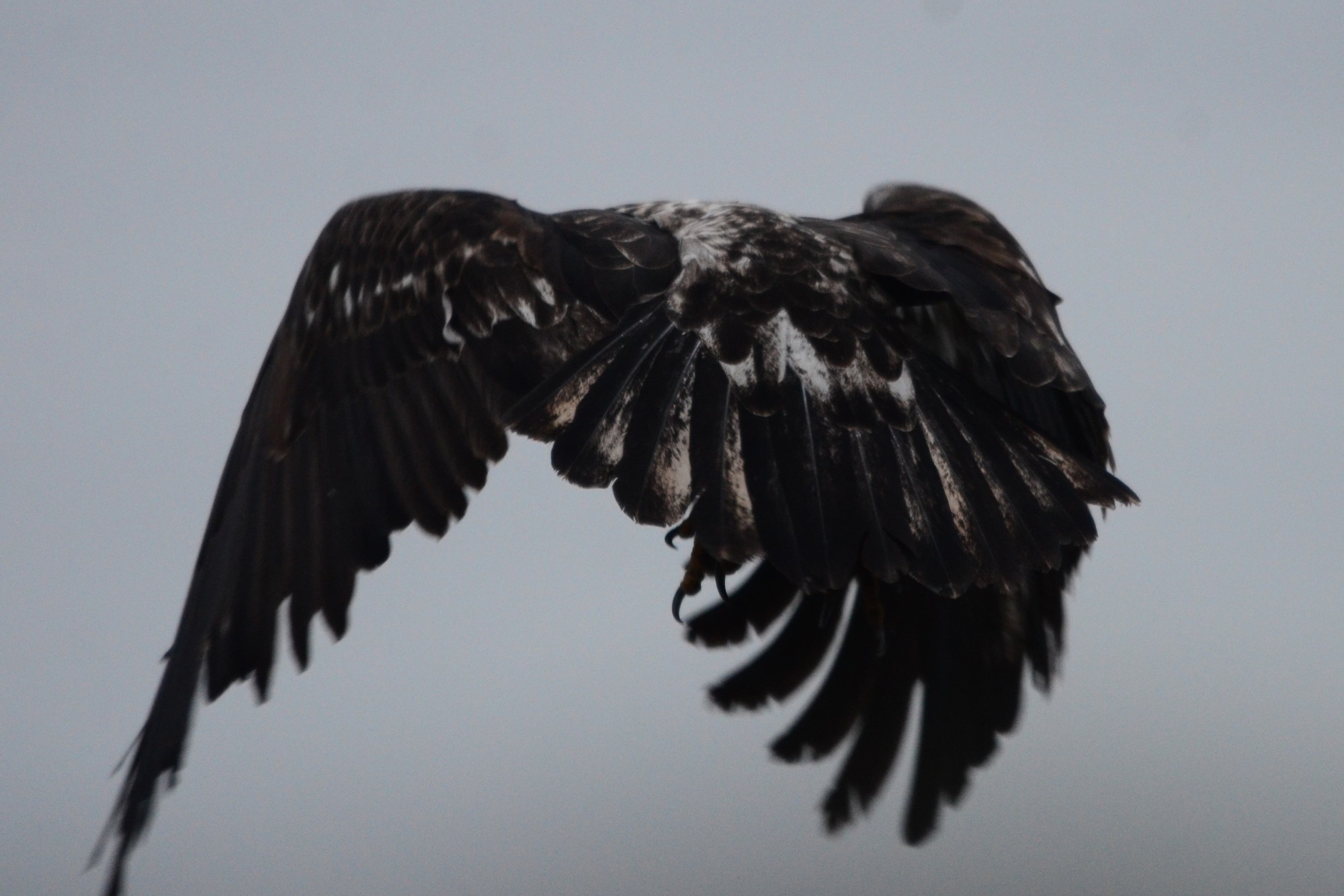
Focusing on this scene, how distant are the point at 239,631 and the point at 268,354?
1020mm

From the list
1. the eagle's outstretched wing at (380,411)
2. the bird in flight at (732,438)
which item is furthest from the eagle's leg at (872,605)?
the eagle's outstretched wing at (380,411)

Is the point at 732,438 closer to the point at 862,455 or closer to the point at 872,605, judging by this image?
the point at 862,455

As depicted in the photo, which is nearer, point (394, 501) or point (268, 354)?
point (394, 501)

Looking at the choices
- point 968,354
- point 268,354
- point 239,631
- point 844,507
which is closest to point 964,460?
point 844,507

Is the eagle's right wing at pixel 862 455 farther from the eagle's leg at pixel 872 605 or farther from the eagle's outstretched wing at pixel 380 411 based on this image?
the eagle's outstretched wing at pixel 380 411

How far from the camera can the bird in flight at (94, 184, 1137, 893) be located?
3795 mm

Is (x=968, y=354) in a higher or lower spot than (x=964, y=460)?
higher

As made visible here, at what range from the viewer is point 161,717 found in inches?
157

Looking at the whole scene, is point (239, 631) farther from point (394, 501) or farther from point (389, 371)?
point (389, 371)

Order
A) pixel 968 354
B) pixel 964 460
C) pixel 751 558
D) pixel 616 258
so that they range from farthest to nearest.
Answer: pixel 968 354, pixel 616 258, pixel 964 460, pixel 751 558

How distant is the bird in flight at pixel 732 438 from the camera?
379 cm

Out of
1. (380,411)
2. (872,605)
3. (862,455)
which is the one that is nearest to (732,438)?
(862,455)

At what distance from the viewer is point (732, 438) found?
151 inches

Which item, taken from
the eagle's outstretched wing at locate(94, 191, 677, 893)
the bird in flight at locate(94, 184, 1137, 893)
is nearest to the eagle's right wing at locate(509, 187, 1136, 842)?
the bird in flight at locate(94, 184, 1137, 893)
